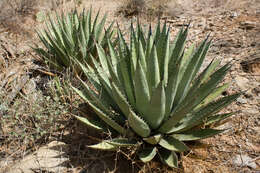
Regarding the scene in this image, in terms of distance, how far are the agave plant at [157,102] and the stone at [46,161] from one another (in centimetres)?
48

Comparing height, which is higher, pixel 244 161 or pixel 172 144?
pixel 172 144

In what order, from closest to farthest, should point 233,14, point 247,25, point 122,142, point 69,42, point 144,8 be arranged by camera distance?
point 122,142 < point 69,42 < point 247,25 < point 233,14 < point 144,8

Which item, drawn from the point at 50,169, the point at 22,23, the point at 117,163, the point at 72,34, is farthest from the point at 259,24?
the point at 22,23

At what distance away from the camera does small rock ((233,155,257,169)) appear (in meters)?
1.79

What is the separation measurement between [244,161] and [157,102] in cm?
100

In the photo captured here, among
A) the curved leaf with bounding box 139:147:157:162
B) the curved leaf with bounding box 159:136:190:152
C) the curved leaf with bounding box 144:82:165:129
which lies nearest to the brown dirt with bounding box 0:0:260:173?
the curved leaf with bounding box 139:147:157:162

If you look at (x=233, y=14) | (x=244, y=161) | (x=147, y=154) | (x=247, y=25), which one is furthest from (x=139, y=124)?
(x=233, y=14)

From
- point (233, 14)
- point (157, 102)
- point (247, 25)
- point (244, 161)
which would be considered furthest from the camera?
point (233, 14)

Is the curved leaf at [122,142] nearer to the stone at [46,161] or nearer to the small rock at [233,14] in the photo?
the stone at [46,161]

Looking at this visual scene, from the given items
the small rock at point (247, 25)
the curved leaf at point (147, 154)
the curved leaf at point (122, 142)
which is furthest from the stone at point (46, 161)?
the small rock at point (247, 25)

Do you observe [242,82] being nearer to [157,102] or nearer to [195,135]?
[195,135]

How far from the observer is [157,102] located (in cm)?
151

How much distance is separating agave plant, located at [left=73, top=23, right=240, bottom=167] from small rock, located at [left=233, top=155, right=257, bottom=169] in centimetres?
44

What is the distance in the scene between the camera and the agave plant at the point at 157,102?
5.10ft
